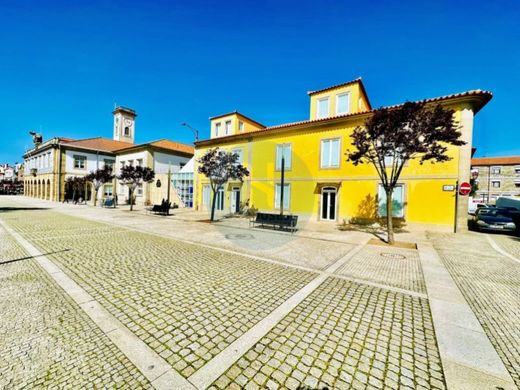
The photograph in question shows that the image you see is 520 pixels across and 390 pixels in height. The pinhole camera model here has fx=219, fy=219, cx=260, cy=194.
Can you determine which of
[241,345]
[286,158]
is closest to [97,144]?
[286,158]

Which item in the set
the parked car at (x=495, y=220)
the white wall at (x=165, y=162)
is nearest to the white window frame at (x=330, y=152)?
the parked car at (x=495, y=220)

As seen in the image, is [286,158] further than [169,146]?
No

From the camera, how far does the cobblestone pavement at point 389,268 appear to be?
5152 mm

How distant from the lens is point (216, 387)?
2188 mm

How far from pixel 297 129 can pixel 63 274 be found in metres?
15.7

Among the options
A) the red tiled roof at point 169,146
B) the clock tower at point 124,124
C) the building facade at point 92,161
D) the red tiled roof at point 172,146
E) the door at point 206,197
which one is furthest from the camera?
the clock tower at point 124,124

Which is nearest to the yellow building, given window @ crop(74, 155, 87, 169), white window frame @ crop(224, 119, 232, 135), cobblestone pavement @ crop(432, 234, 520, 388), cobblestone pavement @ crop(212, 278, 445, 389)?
white window frame @ crop(224, 119, 232, 135)

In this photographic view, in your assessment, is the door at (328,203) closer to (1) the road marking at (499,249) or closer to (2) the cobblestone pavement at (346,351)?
(1) the road marking at (499,249)

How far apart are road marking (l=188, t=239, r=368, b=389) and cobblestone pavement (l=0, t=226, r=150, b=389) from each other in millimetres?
560

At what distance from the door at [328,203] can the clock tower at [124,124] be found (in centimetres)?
4828

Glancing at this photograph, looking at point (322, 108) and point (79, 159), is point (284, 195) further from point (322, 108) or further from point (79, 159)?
point (79, 159)

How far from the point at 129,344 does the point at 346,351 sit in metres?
2.74

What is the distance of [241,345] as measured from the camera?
111 inches

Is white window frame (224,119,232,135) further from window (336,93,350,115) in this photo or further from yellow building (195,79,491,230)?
window (336,93,350,115)
